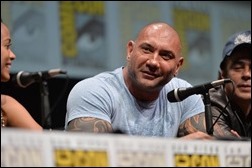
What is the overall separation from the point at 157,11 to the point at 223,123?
7.55 feet

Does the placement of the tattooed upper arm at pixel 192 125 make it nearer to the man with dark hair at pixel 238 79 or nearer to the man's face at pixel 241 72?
the man with dark hair at pixel 238 79

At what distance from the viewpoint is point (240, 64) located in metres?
3.10

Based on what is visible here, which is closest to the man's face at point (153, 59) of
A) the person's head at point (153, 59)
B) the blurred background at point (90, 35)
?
the person's head at point (153, 59)

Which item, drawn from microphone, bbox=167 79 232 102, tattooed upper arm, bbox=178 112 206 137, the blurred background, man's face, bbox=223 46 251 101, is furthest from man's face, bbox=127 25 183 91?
the blurred background

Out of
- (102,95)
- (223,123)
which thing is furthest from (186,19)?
(102,95)

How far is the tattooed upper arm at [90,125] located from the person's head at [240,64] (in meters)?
0.95

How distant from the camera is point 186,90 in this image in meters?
2.20

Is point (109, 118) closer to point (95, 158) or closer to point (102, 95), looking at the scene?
point (102, 95)

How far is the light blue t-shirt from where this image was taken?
2.44 m

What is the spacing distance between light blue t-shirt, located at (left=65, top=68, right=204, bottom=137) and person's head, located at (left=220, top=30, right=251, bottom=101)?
1.48ft

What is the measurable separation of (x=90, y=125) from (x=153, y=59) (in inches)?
16.6

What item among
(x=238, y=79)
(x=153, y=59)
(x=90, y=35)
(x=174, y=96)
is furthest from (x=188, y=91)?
(x=90, y=35)

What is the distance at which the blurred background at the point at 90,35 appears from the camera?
419 cm

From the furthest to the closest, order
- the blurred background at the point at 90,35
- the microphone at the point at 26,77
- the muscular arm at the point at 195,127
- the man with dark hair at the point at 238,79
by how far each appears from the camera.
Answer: the blurred background at the point at 90,35, the man with dark hair at the point at 238,79, the muscular arm at the point at 195,127, the microphone at the point at 26,77
